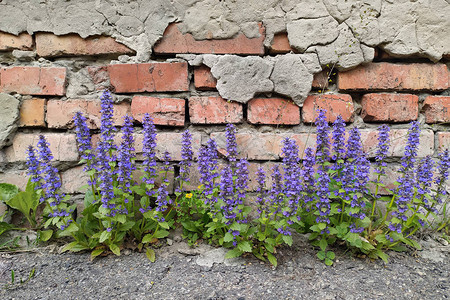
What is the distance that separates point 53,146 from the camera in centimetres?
187

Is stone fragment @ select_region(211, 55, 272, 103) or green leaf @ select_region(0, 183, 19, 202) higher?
stone fragment @ select_region(211, 55, 272, 103)

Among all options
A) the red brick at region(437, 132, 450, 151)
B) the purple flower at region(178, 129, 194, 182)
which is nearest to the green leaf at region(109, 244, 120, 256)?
the purple flower at region(178, 129, 194, 182)

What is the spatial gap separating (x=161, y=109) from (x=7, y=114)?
3.19 ft

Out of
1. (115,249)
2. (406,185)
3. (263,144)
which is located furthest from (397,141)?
(115,249)

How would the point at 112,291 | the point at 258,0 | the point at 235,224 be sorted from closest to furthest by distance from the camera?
the point at 112,291, the point at 235,224, the point at 258,0

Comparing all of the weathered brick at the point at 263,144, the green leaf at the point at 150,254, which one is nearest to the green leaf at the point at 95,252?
the green leaf at the point at 150,254

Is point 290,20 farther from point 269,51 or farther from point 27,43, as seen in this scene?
point 27,43

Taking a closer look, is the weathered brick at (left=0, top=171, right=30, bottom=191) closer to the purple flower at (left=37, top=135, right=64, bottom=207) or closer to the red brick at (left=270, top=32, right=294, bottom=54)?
the purple flower at (left=37, top=135, right=64, bottom=207)

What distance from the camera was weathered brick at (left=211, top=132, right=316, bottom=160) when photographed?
188 cm

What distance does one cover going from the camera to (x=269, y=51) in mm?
1874

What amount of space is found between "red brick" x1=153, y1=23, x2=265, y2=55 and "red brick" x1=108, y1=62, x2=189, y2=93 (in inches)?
4.1

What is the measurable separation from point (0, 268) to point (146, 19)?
1649mm

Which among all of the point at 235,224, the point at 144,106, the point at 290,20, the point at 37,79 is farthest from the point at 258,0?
the point at 37,79

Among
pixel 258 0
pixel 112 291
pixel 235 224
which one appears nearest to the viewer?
pixel 112 291
